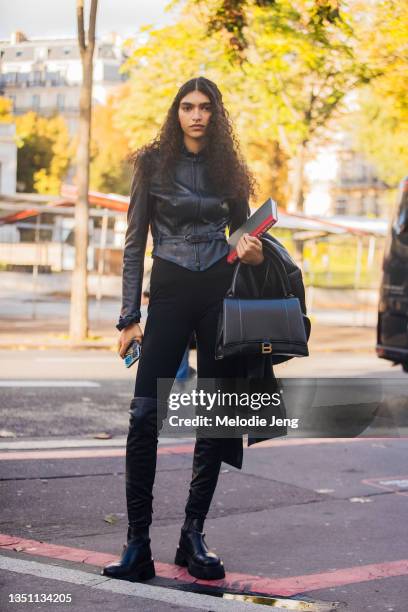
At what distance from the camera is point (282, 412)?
4.07 m

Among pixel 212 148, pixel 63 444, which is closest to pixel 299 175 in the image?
pixel 63 444

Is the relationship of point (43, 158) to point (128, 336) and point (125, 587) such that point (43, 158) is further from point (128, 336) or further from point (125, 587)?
point (125, 587)

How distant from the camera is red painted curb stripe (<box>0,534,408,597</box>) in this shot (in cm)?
402

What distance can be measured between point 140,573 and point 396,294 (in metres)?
8.51

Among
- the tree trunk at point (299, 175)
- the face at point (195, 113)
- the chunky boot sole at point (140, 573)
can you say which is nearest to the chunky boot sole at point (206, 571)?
the chunky boot sole at point (140, 573)

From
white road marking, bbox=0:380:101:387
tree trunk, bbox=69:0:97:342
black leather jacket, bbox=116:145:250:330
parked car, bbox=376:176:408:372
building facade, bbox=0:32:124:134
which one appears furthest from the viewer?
tree trunk, bbox=69:0:97:342

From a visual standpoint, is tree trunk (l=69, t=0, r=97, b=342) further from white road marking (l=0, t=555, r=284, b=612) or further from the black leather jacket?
white road marking (l=0, t=555, r=284, b=612)

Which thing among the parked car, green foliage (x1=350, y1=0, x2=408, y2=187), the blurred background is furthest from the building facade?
green foliage (x1=350, y1=0, x2=408, y2=187)

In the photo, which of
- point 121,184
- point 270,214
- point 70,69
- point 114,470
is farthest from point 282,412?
point 121,184

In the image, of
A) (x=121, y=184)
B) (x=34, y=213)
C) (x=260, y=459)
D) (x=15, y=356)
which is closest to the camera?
(x=260, y=459)

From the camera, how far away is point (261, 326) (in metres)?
3.96

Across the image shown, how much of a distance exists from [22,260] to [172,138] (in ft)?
79.4

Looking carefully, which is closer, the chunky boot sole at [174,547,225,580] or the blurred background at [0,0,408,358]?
the chunky boot sole at [174,547,225,580]

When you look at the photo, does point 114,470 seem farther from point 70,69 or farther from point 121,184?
point 121,184
